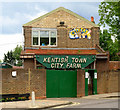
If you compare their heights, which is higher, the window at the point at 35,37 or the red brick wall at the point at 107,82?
the window at the point at 35,37

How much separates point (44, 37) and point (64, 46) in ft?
8.08

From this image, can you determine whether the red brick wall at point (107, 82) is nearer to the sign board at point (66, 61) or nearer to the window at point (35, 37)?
the sign board at point (66, 61)

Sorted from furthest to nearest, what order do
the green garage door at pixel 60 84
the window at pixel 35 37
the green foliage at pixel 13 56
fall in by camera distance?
the green foliage at pixel 13 56 → the window at pixel 35 37 → the green garage door at pixel 60 84

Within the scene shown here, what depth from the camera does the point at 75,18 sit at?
26938 millimetres

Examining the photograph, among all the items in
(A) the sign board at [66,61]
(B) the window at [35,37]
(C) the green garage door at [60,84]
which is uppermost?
(B) the window at [35,37]

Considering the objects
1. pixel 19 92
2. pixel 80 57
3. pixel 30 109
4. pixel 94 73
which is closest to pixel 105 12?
pixel 80 57

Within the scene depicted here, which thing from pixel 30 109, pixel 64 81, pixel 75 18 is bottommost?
pixel 30 109

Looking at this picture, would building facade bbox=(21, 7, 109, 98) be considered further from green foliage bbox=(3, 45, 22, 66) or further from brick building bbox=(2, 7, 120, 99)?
green foliage bbox=(3, 45, 22, 66)

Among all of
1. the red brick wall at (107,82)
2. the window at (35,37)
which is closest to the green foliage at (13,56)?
the window at (35,37)

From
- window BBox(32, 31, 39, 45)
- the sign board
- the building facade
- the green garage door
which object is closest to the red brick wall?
the building facade

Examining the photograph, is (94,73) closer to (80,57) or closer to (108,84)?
(108,84)

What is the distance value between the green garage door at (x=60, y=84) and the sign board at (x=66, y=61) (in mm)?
4782

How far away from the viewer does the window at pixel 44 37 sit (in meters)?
25.8

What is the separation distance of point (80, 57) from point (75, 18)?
18.0 feet
